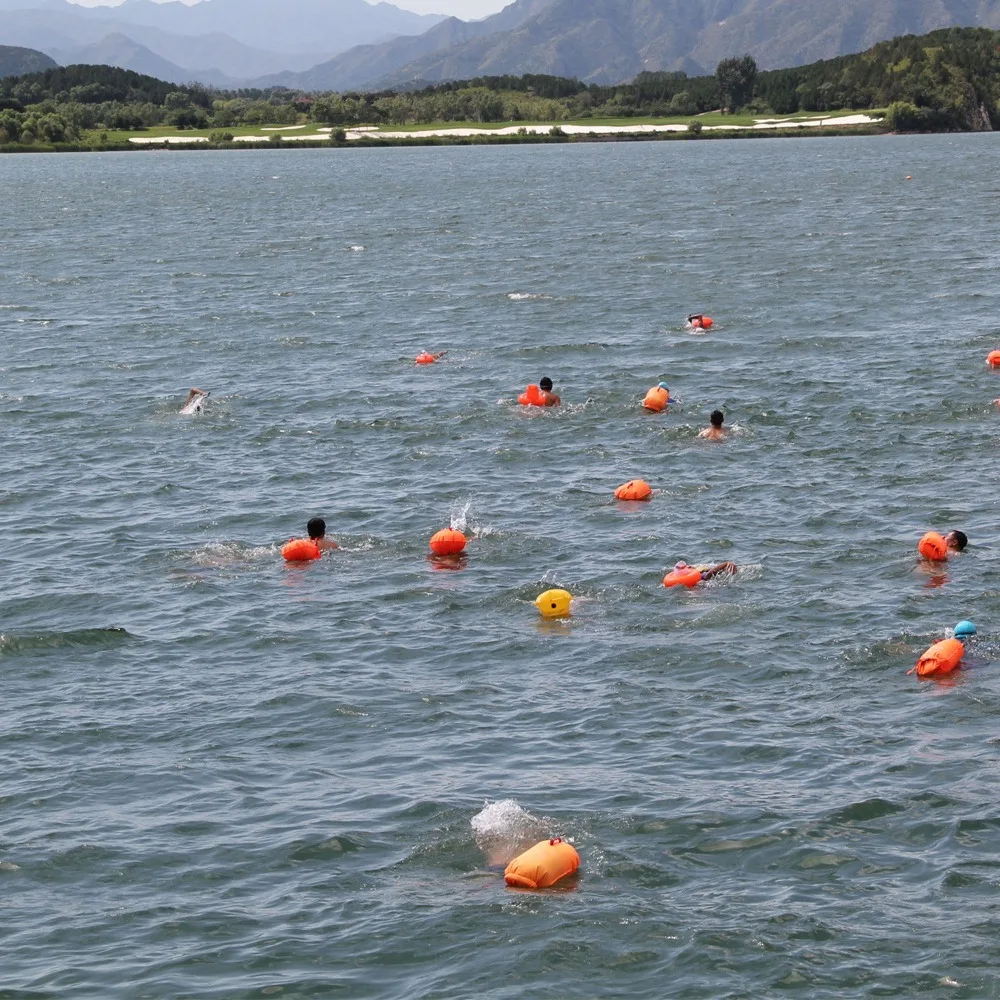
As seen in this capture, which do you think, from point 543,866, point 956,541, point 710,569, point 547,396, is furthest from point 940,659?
point 547,396

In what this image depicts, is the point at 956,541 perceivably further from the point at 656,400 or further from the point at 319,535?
the point at 656,400

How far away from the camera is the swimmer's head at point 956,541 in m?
28.4

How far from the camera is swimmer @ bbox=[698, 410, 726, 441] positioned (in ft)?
123

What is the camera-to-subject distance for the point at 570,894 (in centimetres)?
1789

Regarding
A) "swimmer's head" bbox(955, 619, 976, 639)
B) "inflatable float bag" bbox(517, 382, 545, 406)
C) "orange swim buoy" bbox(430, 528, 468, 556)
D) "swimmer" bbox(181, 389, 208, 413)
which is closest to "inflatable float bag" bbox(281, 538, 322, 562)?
"orange swim buoy" bbox(430, 528, 468, 556)

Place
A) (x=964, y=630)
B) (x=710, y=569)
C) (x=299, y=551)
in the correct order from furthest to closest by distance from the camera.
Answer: (x=299, y=551) → (x=710, y=569) → (x=964, y=630)

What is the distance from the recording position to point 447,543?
2959cm

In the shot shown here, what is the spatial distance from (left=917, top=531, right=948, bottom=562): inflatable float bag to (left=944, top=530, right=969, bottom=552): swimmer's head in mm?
307

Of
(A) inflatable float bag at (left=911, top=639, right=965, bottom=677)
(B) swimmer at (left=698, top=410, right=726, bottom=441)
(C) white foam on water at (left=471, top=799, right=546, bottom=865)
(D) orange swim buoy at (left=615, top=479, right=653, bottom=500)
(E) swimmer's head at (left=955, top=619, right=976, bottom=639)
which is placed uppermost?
(B) swimmer at (left=698, top=410, right=726, bottom=441)

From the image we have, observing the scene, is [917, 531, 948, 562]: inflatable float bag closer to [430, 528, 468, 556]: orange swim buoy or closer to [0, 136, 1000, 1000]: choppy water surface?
[0, 136, 1000, 1000]: choppy water surface

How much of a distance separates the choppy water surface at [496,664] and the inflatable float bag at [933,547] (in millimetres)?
448

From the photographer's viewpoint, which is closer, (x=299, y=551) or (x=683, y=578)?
(x=683, y=578)

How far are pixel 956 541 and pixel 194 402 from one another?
22.5 metres

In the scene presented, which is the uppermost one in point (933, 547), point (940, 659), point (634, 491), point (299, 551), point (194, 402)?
point (194, 402)
